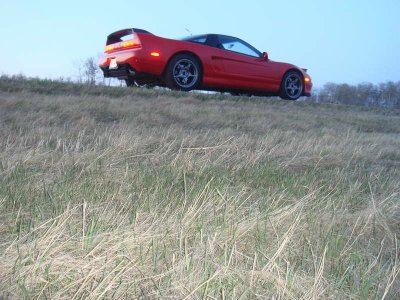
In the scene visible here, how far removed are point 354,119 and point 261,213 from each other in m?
6.92

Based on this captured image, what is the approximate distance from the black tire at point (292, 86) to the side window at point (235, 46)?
0.99m

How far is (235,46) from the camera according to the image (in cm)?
1009

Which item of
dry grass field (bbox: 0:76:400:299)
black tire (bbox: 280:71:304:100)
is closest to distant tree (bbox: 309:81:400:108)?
black tire (bbox: 280:71:304:100)

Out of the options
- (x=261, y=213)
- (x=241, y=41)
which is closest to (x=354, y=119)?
(x=241, y=41)

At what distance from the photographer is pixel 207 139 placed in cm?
513

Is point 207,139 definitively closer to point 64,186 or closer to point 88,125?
point 88,125

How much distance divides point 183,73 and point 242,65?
1.45 meters

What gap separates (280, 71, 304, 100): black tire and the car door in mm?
529

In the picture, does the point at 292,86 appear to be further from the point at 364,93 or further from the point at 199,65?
the point at 364,93

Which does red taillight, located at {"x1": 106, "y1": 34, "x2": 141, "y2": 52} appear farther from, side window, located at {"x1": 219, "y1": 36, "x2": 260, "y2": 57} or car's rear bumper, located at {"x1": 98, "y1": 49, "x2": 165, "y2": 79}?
side window, located at {"x1": 219, "y1": 36, "x2": 260, "y2": 57}

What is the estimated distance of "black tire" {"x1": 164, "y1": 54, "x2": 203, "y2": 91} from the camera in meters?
8.96

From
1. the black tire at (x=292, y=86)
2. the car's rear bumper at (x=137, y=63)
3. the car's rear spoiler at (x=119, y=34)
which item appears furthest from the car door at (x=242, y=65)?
the car's rear spoiler at (x=119, y=34)

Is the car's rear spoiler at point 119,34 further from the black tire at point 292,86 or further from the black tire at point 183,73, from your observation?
the black tire at point 292,86

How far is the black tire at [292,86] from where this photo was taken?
35.7 ft
